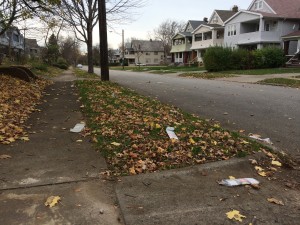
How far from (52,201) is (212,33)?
1956 inches

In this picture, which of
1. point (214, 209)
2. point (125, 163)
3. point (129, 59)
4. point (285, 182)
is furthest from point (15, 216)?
point (129, 59)

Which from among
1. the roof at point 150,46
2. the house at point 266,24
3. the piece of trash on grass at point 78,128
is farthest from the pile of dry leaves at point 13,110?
the roof at point 150,46

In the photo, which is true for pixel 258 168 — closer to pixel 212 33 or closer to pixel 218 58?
pixel 218 58

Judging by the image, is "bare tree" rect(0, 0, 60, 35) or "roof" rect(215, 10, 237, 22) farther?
"roof" rect(215, 10, 237, 22)

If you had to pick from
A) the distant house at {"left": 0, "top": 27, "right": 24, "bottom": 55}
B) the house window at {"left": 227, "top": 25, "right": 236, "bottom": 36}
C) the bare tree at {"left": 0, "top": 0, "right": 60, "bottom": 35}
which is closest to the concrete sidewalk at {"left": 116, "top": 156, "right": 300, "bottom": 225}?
the bare tree at {"left": 0, "top": 0, "right": 60, "bottom": 35}

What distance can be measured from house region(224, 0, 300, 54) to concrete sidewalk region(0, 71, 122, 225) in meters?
36.8

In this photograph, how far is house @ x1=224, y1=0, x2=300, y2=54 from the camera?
37.7 metres

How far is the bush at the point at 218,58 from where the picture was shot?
3094 cm

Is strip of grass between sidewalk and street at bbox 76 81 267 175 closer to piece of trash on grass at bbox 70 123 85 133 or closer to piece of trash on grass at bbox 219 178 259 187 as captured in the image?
piece of trash on grass at bbox 70 123 85 133

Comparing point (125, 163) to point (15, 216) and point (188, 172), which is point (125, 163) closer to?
point (188, 172)

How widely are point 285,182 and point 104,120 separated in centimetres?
393

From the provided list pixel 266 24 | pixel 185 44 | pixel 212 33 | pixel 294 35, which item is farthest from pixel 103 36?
pixel 185 44

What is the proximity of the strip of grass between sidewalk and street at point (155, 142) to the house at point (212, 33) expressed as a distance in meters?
42.6

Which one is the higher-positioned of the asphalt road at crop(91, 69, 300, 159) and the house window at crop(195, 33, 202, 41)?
the house window at crop(195, 33, 202, 41)
